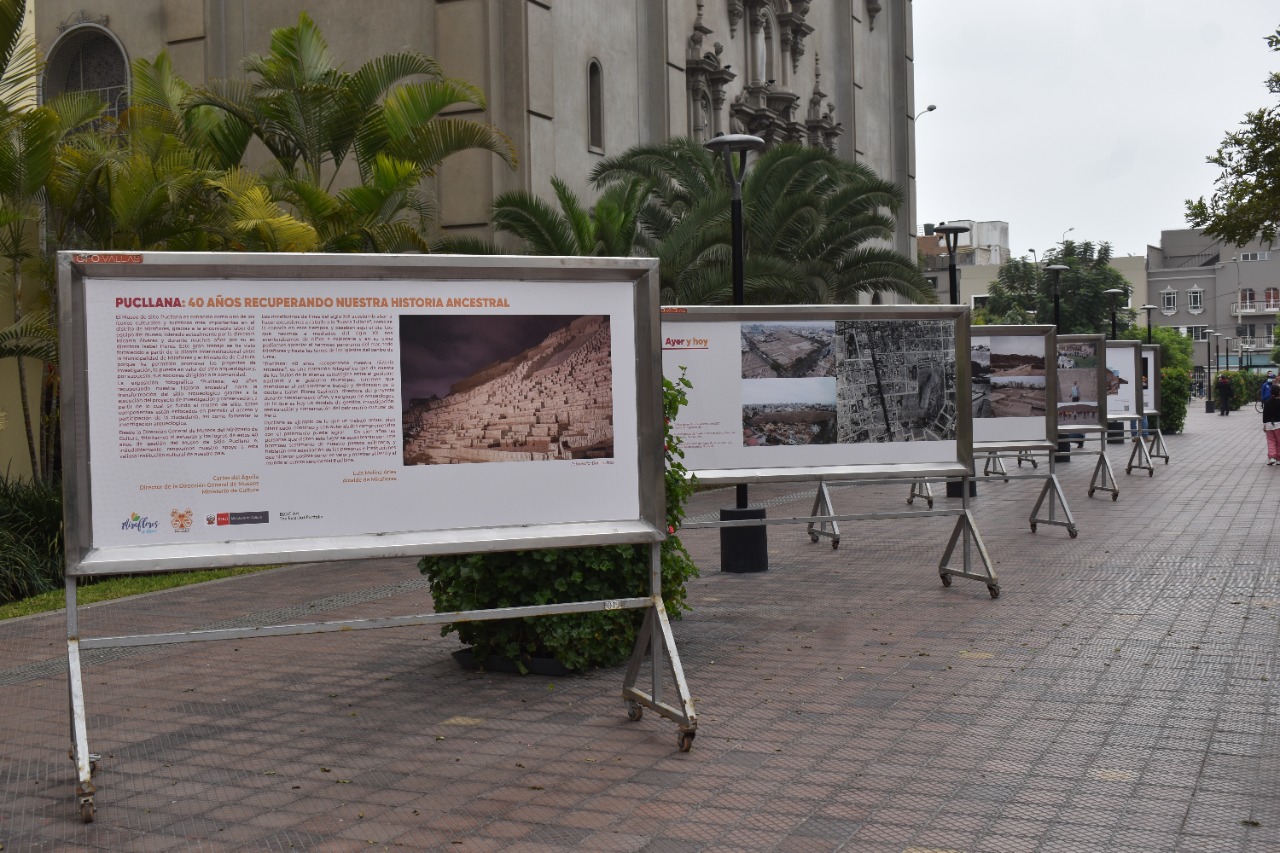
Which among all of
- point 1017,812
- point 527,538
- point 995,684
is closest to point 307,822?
point 527,538

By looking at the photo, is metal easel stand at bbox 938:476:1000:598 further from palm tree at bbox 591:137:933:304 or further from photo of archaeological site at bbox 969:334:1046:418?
palm tree at bbox 591:137:933:304

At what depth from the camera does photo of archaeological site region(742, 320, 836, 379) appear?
9875mm

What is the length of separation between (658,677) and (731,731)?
41 cm

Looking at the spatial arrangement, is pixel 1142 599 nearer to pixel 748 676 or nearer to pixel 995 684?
pixel 995 684

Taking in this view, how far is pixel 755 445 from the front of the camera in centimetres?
989

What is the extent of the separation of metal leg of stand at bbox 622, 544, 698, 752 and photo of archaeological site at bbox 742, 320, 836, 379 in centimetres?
361

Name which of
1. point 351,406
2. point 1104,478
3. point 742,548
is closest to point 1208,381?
point 1104,478

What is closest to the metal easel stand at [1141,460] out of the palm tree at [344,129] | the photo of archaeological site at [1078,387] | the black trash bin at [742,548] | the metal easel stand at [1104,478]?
the metal easel stand at [1104,478]

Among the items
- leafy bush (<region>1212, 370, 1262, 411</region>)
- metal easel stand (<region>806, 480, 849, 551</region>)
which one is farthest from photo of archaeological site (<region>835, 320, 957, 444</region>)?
leafy bush (<region>1212, 370, 1262, 411</region>)

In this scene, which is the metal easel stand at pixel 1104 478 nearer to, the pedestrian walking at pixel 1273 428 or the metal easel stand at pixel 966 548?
the pedestrian walking at pixel 1273 428

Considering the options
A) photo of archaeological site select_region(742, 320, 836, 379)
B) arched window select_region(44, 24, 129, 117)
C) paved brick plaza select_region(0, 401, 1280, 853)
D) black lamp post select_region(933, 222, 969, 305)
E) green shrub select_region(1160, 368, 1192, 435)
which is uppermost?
arched window select_region(44, 24, 129, 117)

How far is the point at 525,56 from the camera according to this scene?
2520cm

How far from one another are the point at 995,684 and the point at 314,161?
11536 millimetres

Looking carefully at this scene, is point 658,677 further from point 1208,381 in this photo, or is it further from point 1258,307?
point 1258,307
